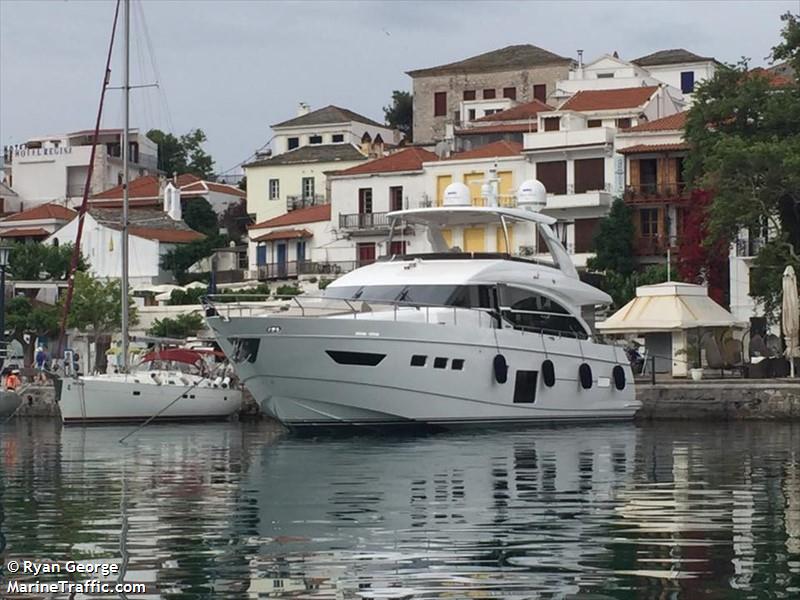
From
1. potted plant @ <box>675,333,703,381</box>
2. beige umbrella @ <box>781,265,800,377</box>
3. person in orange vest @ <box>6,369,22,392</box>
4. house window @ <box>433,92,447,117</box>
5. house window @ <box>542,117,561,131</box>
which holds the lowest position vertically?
person in orange vest @ <box>6,369,22,392</box>

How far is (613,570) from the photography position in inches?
533

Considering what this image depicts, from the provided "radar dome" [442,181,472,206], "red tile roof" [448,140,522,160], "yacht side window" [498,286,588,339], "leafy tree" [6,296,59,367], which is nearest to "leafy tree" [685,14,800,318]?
"radar dome" [442,181,472,206]

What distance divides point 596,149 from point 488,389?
35.0 meters

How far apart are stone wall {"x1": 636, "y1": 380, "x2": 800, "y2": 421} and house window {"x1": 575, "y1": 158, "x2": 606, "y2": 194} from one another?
2777 centimetres

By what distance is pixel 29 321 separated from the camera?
6456 cm

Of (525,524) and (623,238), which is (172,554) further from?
(623,238)

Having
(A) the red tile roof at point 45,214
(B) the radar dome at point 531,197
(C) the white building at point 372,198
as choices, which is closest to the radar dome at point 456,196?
(B) the radar dome at point 531,197

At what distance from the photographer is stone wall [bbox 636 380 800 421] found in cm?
3884

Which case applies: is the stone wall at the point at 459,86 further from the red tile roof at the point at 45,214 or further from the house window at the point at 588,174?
the house window at the point at 588,174

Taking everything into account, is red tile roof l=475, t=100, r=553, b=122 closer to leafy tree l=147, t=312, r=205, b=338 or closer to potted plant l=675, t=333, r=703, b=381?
leafy tree l=147, t=312, r=205, b=338

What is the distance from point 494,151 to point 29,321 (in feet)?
65.9

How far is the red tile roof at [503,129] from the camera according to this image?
77.8 m

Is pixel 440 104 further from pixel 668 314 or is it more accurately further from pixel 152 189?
pixel 668 314

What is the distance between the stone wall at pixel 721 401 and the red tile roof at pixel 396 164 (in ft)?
111
